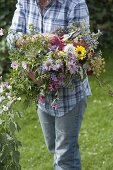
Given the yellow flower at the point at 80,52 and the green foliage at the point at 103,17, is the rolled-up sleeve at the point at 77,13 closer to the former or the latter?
the yellow flower at the point at 80,52

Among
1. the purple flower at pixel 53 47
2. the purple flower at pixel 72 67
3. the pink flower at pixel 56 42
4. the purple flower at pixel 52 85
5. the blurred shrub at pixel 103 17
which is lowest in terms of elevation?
the blurred shrub at pixel 103 17

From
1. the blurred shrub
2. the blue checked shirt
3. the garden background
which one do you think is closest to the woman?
the blue checked shirt

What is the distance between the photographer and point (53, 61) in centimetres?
292

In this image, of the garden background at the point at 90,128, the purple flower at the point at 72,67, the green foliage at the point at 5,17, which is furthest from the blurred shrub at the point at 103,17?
the purple flower at the point at 72,67

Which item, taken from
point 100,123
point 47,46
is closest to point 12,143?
point 47,46

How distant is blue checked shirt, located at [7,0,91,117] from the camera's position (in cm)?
320

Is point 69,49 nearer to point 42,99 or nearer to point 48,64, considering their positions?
point 48,64

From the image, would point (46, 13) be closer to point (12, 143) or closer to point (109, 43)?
point (12, 143)

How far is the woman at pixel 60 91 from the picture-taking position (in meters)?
3.21

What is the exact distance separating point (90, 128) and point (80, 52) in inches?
96.3

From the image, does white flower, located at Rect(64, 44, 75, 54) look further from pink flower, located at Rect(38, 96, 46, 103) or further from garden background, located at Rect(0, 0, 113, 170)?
garden background, located at Rect(0, 0, 113, 170)

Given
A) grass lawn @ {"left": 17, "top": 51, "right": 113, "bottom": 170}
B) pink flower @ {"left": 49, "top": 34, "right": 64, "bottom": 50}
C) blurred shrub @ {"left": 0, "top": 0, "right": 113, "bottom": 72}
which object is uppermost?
pink flower @ {"left": 49, "top": 34, "right": 64, "bottom": 50}

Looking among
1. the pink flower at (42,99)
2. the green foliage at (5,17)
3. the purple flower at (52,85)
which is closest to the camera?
the purple flower at (52,85)

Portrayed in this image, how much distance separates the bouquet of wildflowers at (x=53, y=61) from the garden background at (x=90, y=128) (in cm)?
78
